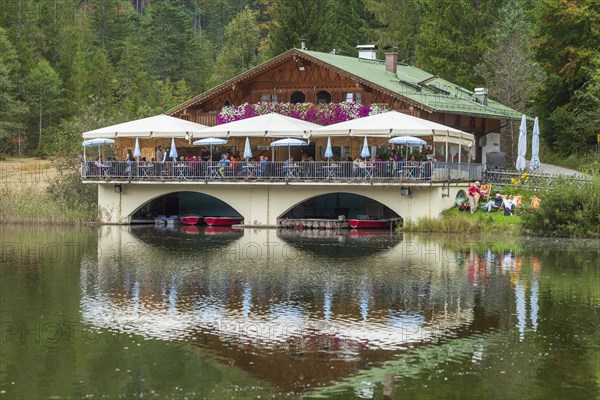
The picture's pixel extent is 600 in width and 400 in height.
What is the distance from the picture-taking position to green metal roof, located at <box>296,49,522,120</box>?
5387cm

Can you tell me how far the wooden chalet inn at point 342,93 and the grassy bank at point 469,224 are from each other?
8.37m

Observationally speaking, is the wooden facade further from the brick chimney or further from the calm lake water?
the calm lake water

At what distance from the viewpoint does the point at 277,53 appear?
7844 cm

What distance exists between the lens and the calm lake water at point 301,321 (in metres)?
19.2

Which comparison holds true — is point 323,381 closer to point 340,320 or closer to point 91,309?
point 340,320

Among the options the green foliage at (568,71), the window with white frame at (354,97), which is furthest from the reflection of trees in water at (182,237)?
the green foliage at (568,71)

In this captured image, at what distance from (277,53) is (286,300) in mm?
52546

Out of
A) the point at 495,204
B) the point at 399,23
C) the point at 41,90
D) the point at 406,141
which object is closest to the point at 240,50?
the point at 399,23

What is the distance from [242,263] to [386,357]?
14.1 metres

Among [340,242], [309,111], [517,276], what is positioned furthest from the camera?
[309,111]

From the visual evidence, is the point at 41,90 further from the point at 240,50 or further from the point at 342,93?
the point at 342,93

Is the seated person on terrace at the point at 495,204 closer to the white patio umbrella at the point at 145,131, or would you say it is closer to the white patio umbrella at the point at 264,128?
the white patio umbrella at the point at 264,128

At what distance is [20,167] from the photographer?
6819cm

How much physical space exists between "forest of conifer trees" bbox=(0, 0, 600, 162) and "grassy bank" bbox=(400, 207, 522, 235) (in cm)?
1887
